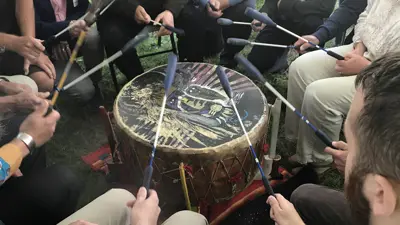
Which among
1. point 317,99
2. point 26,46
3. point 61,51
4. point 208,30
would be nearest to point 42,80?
point 26,46

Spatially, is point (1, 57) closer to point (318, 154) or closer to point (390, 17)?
point (318, 154)

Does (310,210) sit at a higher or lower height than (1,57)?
lower

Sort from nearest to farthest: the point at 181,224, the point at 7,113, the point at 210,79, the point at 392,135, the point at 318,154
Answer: the point at 392,135 < the point at 181,224 < the point at 7,113 < the point at 210,79 < the point at 318,154

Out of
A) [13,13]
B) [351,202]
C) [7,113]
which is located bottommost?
[7,113]

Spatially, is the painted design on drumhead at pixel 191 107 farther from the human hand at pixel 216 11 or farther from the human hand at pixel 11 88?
the human hand at pixel 216 11

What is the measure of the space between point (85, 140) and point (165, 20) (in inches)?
33.9

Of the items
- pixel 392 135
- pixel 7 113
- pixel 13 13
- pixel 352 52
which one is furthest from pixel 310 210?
pixel 13 13

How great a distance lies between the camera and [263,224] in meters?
1.75

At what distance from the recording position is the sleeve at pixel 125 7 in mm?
2307

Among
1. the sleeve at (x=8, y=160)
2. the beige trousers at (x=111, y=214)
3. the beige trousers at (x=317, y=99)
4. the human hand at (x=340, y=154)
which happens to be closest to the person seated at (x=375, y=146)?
the human hand at (x=340, y=154)

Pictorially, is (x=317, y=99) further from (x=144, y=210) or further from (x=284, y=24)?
(x=144, y=210)

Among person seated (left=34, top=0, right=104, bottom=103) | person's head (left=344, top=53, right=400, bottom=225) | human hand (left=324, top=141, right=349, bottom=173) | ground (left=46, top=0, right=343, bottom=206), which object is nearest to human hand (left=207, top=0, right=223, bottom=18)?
ground (left=46, top=0, right=343, bottom=206)

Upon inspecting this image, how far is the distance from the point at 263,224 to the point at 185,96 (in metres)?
0.67

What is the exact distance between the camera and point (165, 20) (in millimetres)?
2279
